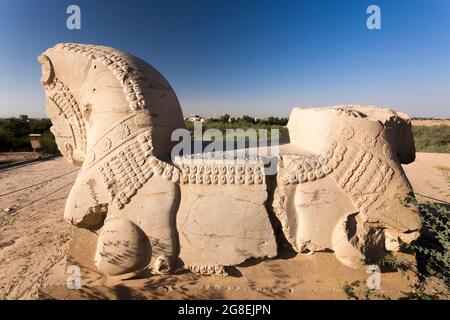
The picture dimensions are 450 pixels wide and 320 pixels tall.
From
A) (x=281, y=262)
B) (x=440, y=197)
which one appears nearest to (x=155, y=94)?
(x=281, y=262)

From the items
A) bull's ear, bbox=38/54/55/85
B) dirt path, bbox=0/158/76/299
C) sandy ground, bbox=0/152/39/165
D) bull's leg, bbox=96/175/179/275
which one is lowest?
dirt path, bbox=0/158/76/299

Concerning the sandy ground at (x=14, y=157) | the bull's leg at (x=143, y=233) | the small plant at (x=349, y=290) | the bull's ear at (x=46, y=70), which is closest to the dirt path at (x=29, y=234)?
the bull's leg at (x=143, y=233)

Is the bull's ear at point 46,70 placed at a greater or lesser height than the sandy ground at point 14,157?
greater

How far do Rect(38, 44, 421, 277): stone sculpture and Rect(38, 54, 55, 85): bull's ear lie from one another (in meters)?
0.90

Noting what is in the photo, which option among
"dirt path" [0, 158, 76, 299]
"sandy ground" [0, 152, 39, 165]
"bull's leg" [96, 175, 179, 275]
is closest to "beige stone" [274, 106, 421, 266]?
"bull's leg" [96, 175, 179, 275]

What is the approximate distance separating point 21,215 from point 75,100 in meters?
3.65

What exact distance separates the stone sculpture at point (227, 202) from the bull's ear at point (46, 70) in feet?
2.96

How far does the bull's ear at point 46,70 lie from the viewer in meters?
3.03

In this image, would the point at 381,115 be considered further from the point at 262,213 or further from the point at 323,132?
the point at 262,213

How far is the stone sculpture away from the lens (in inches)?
100

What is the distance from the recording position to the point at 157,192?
2572 mm

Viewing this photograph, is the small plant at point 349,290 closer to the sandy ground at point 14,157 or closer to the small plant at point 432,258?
the small plant at point 432,258

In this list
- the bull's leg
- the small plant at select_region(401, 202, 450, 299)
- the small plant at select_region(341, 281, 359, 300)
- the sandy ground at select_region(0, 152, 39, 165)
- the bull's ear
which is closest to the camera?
the small plant at select_region(401, 202, 450, 299)

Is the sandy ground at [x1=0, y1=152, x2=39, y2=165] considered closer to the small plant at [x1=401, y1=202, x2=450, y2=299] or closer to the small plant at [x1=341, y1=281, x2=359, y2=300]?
the small plant at [x1=341, y1=281, x2=359, y2=300]
